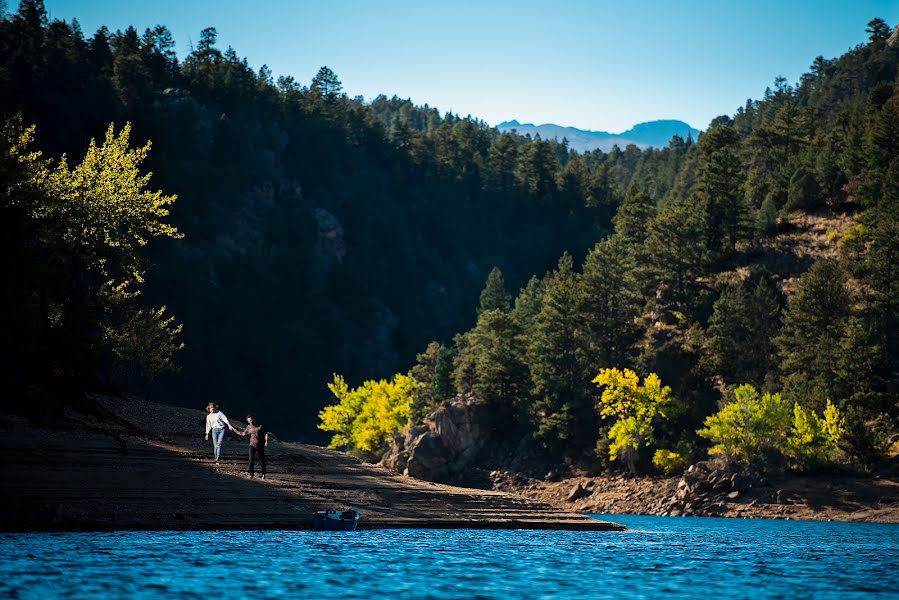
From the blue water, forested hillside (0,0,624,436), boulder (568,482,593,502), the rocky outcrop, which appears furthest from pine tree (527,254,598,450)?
the blue water

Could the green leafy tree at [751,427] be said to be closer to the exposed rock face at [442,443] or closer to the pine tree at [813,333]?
the pine tree at [813,333]

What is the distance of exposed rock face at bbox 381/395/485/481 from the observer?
4656 inches

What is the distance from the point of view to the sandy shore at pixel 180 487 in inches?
1318

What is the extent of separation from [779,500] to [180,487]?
218 ft

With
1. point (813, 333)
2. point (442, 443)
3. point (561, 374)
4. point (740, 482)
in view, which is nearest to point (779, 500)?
point (740, 482)

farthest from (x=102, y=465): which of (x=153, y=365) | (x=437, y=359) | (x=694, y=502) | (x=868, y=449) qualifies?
(x=437, y=359)

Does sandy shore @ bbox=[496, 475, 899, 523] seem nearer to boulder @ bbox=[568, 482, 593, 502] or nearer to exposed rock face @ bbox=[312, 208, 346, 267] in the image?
boulder @ bbox=[568, 482, 593, 502]

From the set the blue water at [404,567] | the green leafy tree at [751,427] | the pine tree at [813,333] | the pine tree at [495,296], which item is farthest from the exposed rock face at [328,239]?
the blue water at [404,567]

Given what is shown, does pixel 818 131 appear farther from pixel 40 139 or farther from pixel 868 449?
pixel 40 139

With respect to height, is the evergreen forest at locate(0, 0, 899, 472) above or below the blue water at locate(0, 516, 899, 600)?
above

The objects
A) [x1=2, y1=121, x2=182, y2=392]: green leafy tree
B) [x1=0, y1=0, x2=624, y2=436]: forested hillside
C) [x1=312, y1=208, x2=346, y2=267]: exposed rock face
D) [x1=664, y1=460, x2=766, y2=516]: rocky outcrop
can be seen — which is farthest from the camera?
[x1=312, y1=208, x2=346, y2=267]: exposed rock face

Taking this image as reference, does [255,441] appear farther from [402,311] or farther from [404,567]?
[402,311]

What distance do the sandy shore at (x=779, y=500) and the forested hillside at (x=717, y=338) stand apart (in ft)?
9.38

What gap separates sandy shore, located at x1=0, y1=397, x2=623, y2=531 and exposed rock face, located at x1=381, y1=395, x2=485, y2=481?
6328 cm
